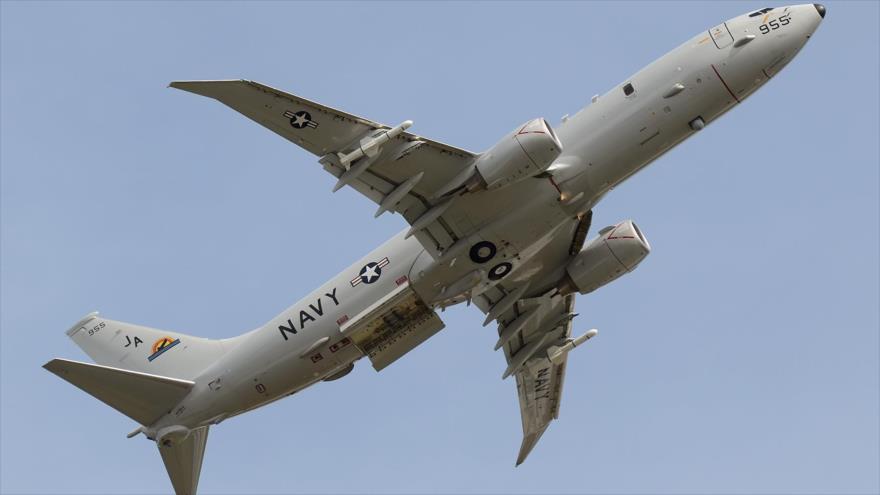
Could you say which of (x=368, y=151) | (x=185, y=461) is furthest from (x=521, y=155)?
(x=185, y=461)

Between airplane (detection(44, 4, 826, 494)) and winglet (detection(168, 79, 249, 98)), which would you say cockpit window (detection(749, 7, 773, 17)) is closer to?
airplane (detection(44, 4, 826, 494))

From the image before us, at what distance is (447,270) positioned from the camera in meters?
47.4

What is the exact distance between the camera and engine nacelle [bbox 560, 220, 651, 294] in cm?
5012

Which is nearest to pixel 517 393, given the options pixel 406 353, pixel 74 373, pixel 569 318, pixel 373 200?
pixel 569 318

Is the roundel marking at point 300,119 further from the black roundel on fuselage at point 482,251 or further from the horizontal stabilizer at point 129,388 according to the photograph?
the horizontal stabilizer at point 129,388

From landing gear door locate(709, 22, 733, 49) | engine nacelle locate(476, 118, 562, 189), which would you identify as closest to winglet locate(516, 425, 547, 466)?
engine nacelle locate(476, 118, 562, 189)

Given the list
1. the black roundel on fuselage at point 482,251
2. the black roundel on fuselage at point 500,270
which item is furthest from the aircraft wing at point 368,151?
the black roundel on fuselage at point 500,270

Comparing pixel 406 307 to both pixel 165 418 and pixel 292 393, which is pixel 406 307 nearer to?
pixel 292 393

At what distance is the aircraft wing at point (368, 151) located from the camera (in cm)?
4247

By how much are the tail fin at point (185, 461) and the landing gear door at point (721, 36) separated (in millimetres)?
25162

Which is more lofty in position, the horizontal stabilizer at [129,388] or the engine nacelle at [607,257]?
the horizontal stabilizer at [129,388]

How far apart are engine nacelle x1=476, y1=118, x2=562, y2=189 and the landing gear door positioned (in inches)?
284

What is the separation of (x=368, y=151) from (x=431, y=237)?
4935mm

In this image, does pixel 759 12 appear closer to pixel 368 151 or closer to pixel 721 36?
pixel 721 36
